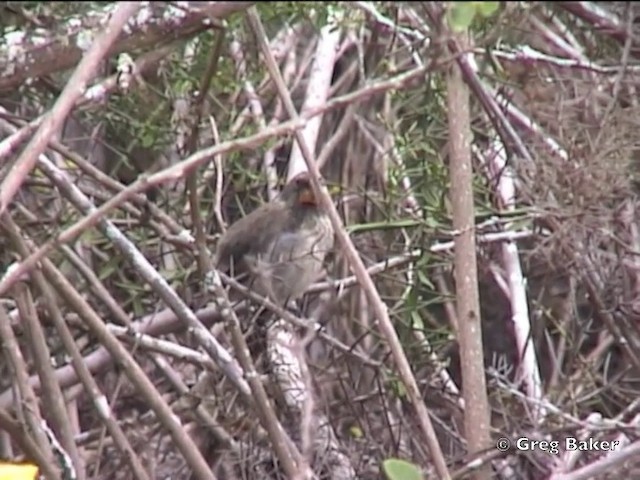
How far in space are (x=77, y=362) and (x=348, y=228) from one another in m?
0.82

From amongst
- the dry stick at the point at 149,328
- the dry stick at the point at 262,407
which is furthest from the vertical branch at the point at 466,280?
the dry stick at the point at 149,328

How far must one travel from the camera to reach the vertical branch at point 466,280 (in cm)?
222

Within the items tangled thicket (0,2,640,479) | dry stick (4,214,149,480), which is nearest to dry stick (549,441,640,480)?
tangled thicket (0,2,640,479)

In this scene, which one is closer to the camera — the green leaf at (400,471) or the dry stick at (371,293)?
the green leaf at (400,471)

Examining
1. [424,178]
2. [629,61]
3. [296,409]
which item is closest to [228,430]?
[296,409]

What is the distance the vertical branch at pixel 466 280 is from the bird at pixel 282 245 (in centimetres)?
102

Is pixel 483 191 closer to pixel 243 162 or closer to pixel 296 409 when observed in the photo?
pixel 296 409

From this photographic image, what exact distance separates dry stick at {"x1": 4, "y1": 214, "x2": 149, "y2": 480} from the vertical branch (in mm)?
A: 672

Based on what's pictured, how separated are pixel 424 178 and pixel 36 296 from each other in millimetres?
906

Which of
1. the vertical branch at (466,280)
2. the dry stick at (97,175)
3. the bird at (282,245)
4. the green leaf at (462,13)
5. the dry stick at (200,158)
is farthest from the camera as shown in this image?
the bird at (282,245)

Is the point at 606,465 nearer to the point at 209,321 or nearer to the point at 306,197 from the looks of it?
the point at 209,321

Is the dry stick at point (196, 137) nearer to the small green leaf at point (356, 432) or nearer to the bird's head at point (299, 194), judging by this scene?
the small green leaf at point (356, 432)

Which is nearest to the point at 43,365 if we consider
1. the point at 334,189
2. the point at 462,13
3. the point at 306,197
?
the point at 306,197

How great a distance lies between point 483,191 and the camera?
10.1 feet
